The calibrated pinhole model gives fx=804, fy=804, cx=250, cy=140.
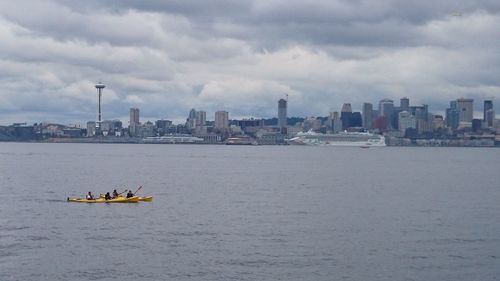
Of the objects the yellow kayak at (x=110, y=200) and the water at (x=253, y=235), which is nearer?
A: the water at (x=253, y=235)

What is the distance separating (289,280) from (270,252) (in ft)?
24.2

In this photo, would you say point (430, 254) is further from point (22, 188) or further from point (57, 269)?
point (22, 188)

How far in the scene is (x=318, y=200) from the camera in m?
84.4

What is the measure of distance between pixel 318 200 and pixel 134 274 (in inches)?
1677

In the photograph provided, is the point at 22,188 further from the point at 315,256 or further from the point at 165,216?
the point at 315,256

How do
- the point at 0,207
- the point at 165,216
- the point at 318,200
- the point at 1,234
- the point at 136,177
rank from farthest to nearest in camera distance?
the point at 136,177 < the point at 318,200 < the point at 0,207 < the point at 165,216 < the point at 1,234

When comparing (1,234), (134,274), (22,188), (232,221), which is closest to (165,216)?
(232,221)

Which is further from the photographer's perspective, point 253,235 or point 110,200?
point 110,200

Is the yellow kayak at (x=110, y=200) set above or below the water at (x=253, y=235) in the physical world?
above

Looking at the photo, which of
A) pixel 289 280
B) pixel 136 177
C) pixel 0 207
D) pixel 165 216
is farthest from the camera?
pixel 136 177

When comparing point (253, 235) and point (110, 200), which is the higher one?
point (110, 200)

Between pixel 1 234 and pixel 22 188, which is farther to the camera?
pixel 22 188

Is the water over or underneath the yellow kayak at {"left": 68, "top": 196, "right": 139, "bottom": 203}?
underneath

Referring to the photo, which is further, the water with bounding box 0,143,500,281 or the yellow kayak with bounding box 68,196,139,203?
the yellow kayak with bounding box 68,196,139,203
